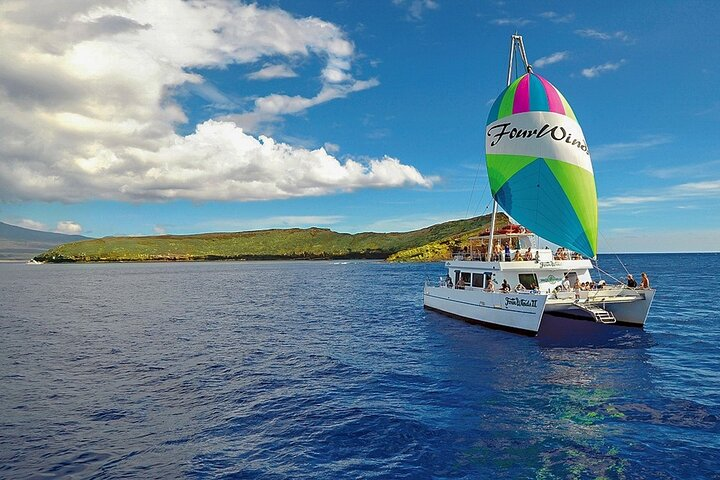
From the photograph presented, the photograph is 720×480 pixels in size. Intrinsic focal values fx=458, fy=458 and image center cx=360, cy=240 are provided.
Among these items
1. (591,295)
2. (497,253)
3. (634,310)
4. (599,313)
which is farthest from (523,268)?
(634,310)

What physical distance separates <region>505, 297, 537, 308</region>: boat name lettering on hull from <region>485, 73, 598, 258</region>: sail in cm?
492

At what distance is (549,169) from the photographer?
93.4 feet

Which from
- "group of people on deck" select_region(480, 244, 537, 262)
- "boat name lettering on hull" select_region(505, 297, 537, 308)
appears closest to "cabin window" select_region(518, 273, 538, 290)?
"group of people on deck" select_region(480, 244, 537, 262)

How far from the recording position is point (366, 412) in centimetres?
1552

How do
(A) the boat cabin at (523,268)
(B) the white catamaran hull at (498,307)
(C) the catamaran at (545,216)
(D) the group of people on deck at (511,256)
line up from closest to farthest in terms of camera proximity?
1. (B) the white catamaran hull at (498,307)
2. (C) the catamaran at (545,216)
3. (A) the boat cabin at (523,268)
4. (D) the group of people on deck at (511,256)

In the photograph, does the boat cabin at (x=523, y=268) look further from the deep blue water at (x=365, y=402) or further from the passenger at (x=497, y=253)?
the deep blue water at (x=365, y=402)

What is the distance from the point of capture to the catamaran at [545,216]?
27375 millimetres

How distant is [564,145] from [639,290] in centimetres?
983

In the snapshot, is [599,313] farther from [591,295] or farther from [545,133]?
[545,133]

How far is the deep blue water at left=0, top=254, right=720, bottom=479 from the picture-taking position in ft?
39.0

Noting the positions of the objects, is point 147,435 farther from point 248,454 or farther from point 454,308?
point 454,308

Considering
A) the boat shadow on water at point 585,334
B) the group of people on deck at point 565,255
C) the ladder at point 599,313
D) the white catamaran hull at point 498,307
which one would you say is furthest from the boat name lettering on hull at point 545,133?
the boat shadow on water at point 585,334

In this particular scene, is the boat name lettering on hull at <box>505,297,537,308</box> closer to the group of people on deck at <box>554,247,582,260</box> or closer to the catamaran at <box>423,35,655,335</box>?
the catamaran at <box>423,35,655,335</box>

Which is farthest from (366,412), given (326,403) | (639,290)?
(639,290)
